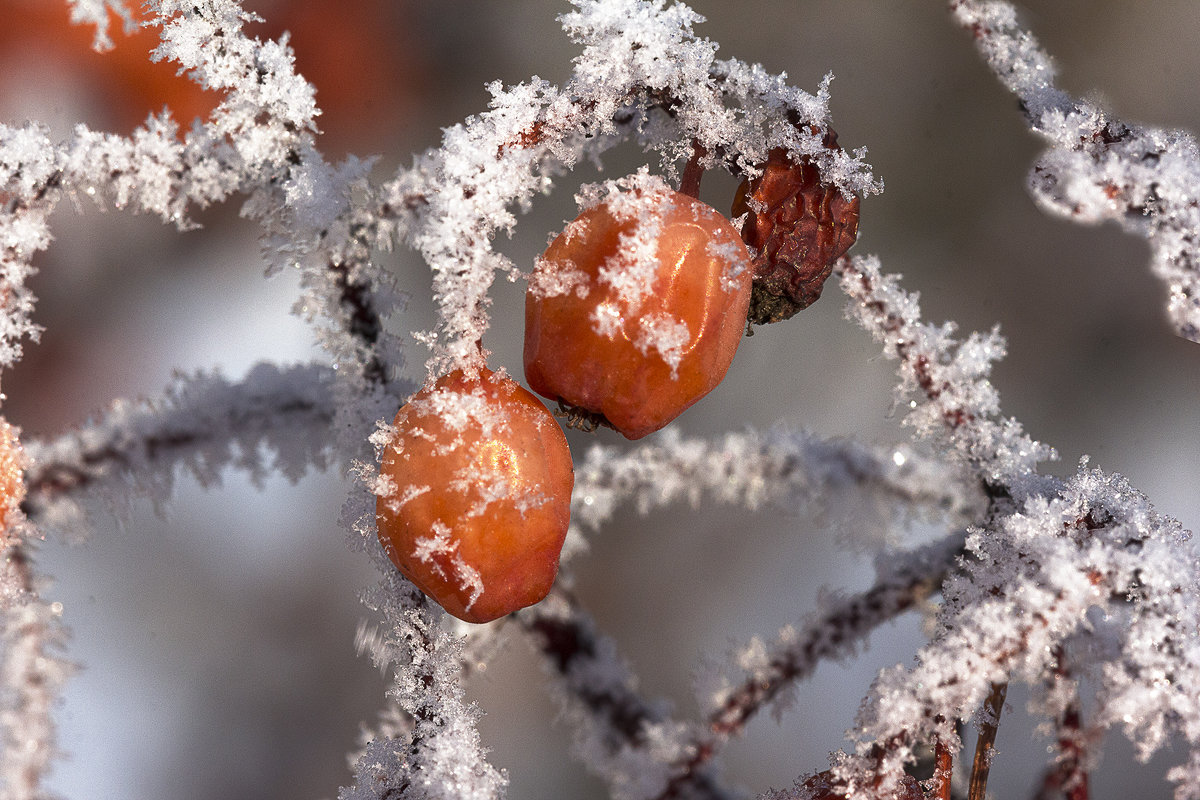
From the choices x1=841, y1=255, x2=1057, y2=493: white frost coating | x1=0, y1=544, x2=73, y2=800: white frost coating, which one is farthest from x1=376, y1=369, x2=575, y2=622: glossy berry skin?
x1=0, y1=544, x2=73, y2=800: white frost coating

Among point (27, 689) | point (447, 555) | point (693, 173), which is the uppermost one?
point (693, 173)

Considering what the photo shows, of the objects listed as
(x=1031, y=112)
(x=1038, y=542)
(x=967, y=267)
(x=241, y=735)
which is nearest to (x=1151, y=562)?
(x=1038, y=542)

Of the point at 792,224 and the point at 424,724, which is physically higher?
the point at 792,224

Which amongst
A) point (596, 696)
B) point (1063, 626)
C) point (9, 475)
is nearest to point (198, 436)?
point (9, 475)

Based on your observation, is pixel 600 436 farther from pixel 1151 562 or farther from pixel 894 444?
pixel 1151 562

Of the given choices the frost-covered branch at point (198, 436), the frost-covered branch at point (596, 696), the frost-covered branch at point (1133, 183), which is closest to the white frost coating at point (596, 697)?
the frost-covered branch at point (596, 696)

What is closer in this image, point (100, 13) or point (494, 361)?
point (100, 13)

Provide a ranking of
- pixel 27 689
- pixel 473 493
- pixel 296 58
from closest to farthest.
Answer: pixel 473 493
pixel 27 689
pixel 296 58

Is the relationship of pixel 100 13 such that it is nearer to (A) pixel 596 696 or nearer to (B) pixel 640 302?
(B) pixel 640 302
